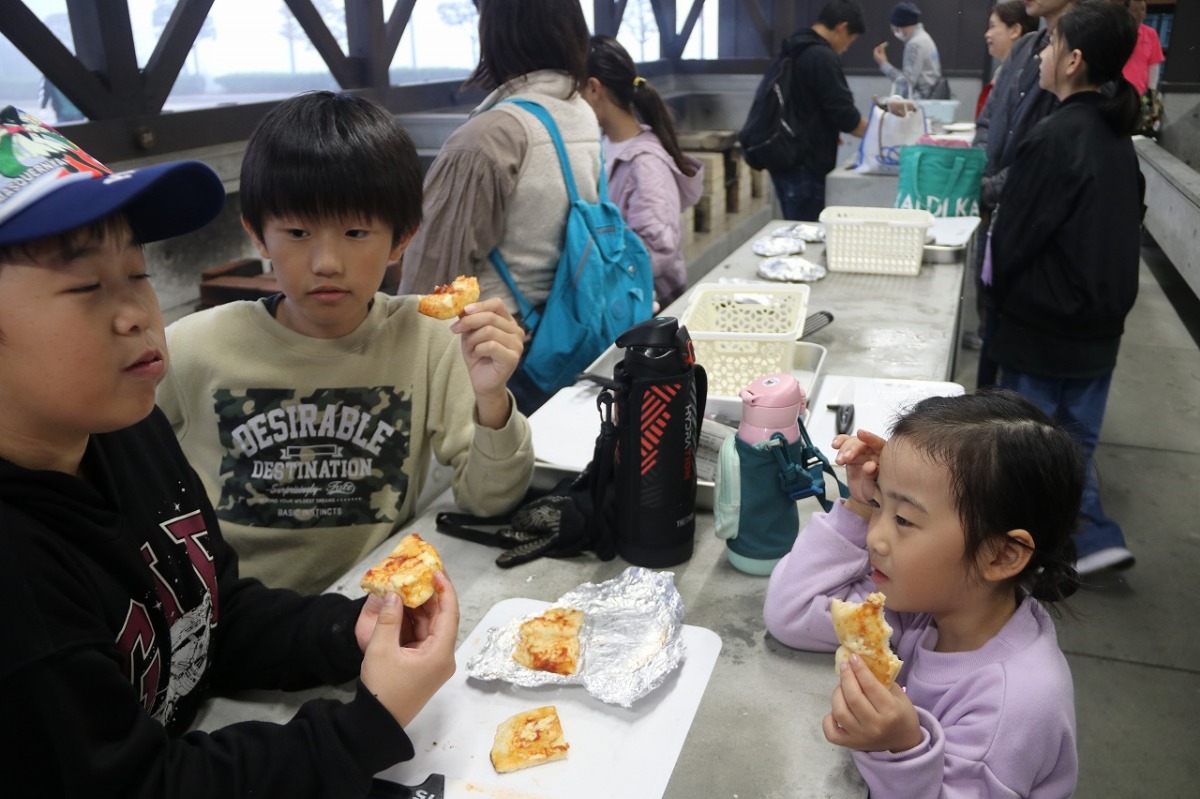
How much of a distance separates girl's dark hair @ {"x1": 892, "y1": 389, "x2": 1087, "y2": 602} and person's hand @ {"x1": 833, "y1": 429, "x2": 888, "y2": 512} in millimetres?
119

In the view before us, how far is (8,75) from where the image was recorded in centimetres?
371

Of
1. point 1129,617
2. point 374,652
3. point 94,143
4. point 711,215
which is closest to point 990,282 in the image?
point 1129,617

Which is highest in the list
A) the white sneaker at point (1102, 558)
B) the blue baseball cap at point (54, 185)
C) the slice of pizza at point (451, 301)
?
the blue baseball cap at point (54, 185)

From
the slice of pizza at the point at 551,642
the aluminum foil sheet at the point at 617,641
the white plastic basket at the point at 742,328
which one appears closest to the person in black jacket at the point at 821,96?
the white plastic basket at the point at 742,328

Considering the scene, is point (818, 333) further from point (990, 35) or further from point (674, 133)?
point (990, 35)

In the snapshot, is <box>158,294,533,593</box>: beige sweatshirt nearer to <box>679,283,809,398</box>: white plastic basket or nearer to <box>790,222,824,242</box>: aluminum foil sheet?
<box>679,283,809,398</box>: white plastic basket

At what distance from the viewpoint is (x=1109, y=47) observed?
2838 mm

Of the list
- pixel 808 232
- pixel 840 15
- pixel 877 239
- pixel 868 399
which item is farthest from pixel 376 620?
pixel 840 15

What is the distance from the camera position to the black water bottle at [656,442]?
1480 millimetres

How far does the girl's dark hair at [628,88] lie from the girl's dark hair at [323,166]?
2170mm

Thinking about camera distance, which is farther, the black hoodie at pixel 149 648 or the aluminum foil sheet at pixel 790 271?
the aluminum foil sheet at pixel 790 271

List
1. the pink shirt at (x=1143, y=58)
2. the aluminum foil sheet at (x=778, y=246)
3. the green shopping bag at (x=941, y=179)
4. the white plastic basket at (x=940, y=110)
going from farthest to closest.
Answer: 1. the white plastic basket at (x=940, y=110)
2. the pink shirt at (x=1143, y=58)
3. the green shopping bag at (x=941, y=179)
4. the aluminum foil sheet at (x=778, y=246)

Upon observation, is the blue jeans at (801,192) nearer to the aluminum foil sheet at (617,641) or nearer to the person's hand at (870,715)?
the aluminum foil sheet at (617,641)

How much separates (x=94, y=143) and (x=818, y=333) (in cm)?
318
